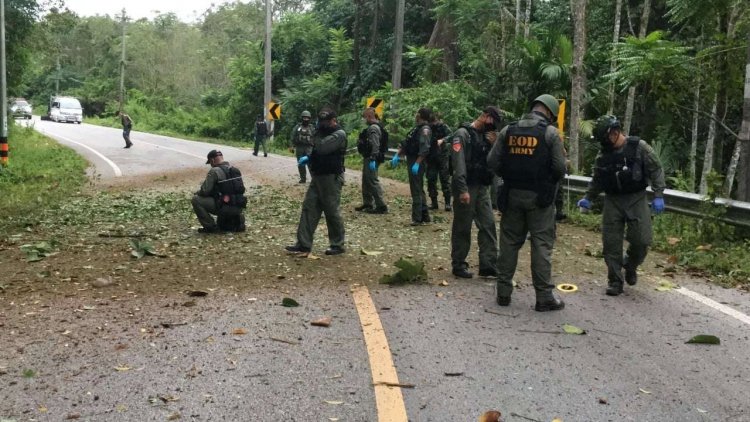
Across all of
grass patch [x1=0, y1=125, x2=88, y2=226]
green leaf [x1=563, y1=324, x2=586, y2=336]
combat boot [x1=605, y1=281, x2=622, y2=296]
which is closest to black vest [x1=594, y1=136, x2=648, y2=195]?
combat boot [x1=605, y1=281, x2=622, y2=296]

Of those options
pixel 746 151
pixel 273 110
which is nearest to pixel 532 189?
pixel 746 151

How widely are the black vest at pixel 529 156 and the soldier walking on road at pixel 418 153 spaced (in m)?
4.75

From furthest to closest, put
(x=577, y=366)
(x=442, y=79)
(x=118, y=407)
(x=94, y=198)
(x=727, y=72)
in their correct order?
(x=442, y=79) → (x=94, y=198) → (x=727, y=72) → (x=577, y=366) → (x=118, y=407)

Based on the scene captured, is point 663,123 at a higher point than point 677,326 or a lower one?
higher

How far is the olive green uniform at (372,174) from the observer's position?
11.9 metres

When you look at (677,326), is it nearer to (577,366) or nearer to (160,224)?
(577,366)

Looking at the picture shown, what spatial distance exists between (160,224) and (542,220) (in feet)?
22.6

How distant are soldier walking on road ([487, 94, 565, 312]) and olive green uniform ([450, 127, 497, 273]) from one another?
981mm

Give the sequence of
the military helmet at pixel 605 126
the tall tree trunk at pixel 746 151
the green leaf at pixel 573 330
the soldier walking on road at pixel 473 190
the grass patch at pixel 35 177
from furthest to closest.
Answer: the grass patch at pixel 35 177 < the tall tree trunk at pixel 746 151 < the soldier walking on road at pixel 473 190 < the military helmet at pixel 605 126 < the green leaf at pixel 573 330

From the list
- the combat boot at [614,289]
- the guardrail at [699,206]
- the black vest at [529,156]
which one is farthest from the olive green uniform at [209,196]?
the guardrail at [699,206]

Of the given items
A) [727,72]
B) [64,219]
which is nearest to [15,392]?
[64,219]

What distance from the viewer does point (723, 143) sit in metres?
19.2

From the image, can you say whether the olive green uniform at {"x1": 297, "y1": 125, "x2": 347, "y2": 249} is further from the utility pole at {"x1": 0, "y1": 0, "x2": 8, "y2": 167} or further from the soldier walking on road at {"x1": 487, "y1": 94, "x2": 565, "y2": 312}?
the utility pole at {"x1": 0, "y1": 0, "x2": 8, "y2": 167}

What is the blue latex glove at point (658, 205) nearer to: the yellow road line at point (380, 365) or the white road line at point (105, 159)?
the yellow road line at point (380, 365)
